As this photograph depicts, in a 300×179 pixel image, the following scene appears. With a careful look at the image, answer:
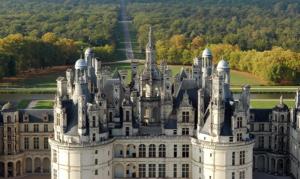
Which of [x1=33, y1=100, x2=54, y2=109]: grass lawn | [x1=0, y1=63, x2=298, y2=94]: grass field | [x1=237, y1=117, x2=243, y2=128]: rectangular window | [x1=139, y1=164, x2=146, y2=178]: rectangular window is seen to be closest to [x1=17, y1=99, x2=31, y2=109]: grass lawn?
[x1=33, y1=100, x2=54, y2=109]: grass lawn

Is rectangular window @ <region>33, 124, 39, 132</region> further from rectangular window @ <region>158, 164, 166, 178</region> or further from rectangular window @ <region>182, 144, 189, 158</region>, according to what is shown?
rectangular window @ <region>182, 144, 189, 158</region>

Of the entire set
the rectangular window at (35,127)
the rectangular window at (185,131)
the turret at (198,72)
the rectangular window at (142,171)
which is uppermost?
the turret at (198,72)

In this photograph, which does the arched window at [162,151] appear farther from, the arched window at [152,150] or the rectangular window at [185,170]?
the rectangular window at [185,170]

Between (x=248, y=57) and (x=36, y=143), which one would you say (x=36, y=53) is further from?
(x=36, y=143)

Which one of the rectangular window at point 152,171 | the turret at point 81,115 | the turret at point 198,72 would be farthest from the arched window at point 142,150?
the turret at point 198,72

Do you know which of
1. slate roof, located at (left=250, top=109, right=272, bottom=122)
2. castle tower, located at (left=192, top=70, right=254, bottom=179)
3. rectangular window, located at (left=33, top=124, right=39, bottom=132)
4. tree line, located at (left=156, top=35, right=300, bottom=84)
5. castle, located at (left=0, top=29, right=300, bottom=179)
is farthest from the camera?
tree line, located at (left=156, top=35, right=300, bottom=84)

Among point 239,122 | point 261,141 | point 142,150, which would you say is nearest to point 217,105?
point 239,122

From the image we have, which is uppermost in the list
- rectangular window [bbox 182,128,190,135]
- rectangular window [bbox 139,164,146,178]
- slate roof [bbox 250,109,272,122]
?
slate roof [bbox 250,109,272,122]

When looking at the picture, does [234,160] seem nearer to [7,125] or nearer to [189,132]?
[189,132]

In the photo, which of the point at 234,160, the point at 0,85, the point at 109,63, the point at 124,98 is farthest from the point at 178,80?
the point at 109,63
